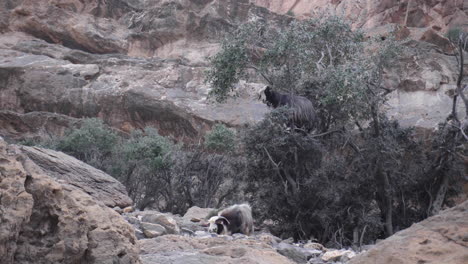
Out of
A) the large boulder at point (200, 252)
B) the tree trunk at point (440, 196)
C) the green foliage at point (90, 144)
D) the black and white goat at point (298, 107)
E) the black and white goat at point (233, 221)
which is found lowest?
the green foliage at point (90, 144)

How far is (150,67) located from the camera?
27.7m

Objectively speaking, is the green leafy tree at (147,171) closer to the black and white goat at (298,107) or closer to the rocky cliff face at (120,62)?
the black and white goat at (298,107)

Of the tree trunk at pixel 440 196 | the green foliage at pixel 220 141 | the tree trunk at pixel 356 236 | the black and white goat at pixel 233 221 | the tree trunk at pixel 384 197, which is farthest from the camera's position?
the green foliage at pixel 220 141

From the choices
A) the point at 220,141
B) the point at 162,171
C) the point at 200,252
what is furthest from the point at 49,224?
the point at 220,141

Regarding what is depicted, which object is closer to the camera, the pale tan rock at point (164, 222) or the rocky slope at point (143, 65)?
the pale tan rock at point (164, 222)

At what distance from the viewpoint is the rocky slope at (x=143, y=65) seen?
2530 cm

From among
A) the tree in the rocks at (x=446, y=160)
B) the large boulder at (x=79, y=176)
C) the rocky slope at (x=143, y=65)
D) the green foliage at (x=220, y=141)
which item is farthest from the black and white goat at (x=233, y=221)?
the rocky slope at (x=143, y=65)

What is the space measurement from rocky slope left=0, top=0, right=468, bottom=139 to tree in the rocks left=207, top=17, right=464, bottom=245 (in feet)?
35.9

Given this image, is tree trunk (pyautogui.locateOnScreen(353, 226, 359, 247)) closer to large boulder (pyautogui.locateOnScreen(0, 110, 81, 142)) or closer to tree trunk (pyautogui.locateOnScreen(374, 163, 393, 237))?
tree trunk (pyautogui.locateOnScreen(374, 163, 393, 237))

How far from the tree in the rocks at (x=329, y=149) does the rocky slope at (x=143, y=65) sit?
10932 millimetres

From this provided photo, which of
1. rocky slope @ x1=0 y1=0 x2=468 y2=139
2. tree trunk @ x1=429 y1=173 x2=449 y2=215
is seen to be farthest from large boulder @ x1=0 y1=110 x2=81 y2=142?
tree trunk @ x1=429 y1=173 x2=449 y2=215

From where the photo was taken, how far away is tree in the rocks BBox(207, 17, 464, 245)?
9133mm

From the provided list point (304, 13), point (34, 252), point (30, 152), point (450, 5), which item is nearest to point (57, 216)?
point (34, 252)

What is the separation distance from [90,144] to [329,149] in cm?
832
